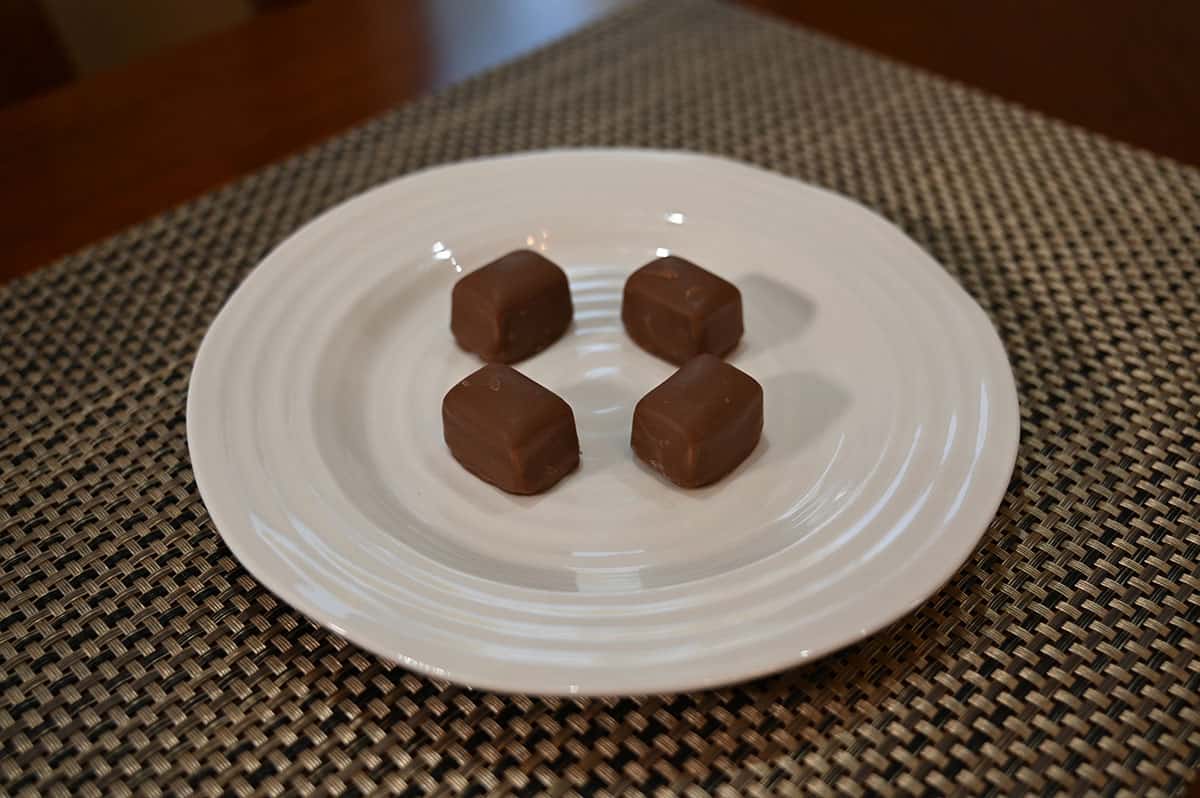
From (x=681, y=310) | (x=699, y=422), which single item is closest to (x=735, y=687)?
(x=699, y=422)

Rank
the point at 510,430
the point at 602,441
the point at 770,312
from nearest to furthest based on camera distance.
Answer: the point at 510,430 < the point at 602,441 < the point at 770,312

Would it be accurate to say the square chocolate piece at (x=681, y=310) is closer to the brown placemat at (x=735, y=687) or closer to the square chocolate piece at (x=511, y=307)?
the square chocolate piece at (x=511, y=307)

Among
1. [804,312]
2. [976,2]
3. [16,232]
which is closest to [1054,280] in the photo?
[804,312]

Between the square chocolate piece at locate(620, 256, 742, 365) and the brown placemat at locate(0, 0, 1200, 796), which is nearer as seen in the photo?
the brown placemat at locate(0, 0, 1200, 796)

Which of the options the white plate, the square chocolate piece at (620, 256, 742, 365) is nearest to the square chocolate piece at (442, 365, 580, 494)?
the white plate

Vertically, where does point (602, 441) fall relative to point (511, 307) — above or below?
below

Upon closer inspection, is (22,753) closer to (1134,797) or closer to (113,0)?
(1134,797)

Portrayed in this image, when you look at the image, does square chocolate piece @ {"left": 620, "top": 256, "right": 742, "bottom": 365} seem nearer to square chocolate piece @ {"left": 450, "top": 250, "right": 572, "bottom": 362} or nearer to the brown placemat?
square chocolate piece @ {"left": 450, "top": 250, "right": 572, "bottom": 362}

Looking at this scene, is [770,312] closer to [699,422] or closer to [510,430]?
[699,422]
